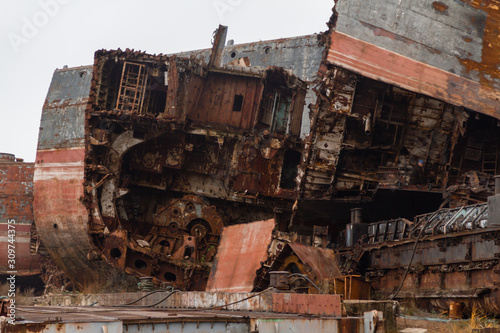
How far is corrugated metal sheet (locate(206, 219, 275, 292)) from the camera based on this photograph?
1697 cm

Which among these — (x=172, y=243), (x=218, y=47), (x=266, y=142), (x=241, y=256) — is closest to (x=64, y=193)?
(x=172, y=243)

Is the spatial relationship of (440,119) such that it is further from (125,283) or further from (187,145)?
(125,283)

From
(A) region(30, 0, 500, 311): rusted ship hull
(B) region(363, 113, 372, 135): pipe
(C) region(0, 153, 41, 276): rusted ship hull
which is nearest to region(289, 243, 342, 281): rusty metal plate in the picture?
(A) region(30, 0, 500, 311): rusted ship hull

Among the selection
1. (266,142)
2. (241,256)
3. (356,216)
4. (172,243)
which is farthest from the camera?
(172,243)

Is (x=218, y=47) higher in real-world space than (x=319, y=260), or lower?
higher

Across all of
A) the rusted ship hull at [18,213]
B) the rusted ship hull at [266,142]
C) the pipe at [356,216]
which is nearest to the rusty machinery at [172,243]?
the rusted ship hull at [266,142]

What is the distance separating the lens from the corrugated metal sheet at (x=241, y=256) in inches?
668

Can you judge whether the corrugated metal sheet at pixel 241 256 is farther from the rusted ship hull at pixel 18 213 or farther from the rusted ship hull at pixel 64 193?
the rusted ship hull at pixel 18 213

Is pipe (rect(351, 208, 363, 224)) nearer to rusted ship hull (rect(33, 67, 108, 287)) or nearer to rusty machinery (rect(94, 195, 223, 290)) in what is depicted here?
rusty machinery (rect(94, 195, 223, 290))

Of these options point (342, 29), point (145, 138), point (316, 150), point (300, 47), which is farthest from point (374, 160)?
point (300, 47)

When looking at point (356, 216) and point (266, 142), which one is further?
point (266, 142)

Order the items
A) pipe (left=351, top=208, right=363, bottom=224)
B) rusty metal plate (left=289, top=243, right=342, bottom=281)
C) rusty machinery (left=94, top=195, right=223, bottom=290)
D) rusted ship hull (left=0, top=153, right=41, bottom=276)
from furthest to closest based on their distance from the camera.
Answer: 1. rusted ship hull (left=0, top=153, right=41, bottom=276)
2. rusty machinery (left=94, top=195, right=223, bottom=290)
3. pipe (left=351, top=208, right=363, bottom=224)
4. rusty metal plate (left=289, top=243, right=342, bottom=281)

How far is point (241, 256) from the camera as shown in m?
18.3

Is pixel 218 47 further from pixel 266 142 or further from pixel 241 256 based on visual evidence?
pixel 241 256
